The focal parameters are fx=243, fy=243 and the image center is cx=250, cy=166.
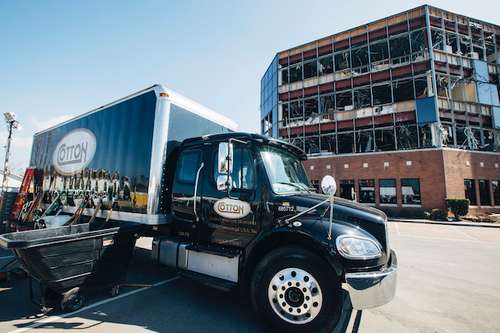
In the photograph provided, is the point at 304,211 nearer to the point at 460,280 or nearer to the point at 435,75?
the point at 460,280

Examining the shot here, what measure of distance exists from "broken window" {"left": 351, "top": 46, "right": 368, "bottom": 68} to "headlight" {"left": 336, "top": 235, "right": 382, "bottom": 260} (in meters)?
27.7

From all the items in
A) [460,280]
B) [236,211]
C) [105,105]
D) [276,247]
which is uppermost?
[105,105]

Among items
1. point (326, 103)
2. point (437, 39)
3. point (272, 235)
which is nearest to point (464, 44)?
point (437, 39)

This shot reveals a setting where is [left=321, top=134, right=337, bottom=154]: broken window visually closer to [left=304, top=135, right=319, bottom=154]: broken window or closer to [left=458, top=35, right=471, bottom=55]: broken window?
[left=304, top=135, right=319, bottom=154]: broken window

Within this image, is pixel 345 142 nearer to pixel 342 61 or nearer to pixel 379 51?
pixel 342 61

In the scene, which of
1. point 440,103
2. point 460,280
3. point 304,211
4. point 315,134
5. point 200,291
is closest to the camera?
point 304,211

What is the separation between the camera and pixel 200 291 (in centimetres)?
461

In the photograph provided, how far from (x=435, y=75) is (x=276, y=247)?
87.5 feet

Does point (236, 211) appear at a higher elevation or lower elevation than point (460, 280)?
higher

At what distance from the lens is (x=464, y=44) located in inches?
974

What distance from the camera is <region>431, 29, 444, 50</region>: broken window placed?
23.0m

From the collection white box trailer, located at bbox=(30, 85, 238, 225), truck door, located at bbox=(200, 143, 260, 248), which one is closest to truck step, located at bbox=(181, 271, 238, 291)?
truck door, located at bbox=(200, 143, 260, 248)

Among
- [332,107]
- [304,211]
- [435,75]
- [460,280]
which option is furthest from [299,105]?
[304,211]

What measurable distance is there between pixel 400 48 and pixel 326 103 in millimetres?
8818
